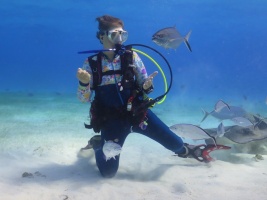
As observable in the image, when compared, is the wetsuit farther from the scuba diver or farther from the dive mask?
the dive mask

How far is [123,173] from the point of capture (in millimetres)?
4883

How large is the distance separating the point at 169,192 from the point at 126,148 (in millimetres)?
2626

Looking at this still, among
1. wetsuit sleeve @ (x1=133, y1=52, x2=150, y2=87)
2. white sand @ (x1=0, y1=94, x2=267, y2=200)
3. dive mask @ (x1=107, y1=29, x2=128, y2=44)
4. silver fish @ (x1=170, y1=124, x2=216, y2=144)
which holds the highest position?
dive mask @ (x1=107, y1=29, x2=128, y2=44)

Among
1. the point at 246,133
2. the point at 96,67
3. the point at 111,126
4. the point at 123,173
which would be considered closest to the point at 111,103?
the point at 111,126

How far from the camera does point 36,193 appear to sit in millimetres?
3674

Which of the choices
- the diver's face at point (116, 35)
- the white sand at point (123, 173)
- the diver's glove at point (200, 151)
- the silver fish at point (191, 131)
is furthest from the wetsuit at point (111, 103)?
the diver's glove at point (200, 151)

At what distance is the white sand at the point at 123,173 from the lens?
3805 millimetres

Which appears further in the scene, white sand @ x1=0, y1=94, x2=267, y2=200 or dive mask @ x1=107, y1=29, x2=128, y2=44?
dive mask @ x1=107, y1=29, x2=128, y2=44

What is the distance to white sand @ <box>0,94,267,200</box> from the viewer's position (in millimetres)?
3805

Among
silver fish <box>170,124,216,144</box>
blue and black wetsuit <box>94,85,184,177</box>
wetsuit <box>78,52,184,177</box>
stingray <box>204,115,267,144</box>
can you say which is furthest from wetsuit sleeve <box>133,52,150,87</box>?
stingray <box>204,115,267,144</box>

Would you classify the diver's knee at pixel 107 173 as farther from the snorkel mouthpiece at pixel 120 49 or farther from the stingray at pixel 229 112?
the stingray at pixel 229 112

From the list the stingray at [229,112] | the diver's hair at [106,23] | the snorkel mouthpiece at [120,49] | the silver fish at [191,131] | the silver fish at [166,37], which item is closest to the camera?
the snorkel mouthpiece at [120,49]

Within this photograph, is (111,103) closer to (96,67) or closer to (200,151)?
(96,67)

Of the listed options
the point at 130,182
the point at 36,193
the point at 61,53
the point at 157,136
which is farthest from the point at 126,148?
the point at 61,53
